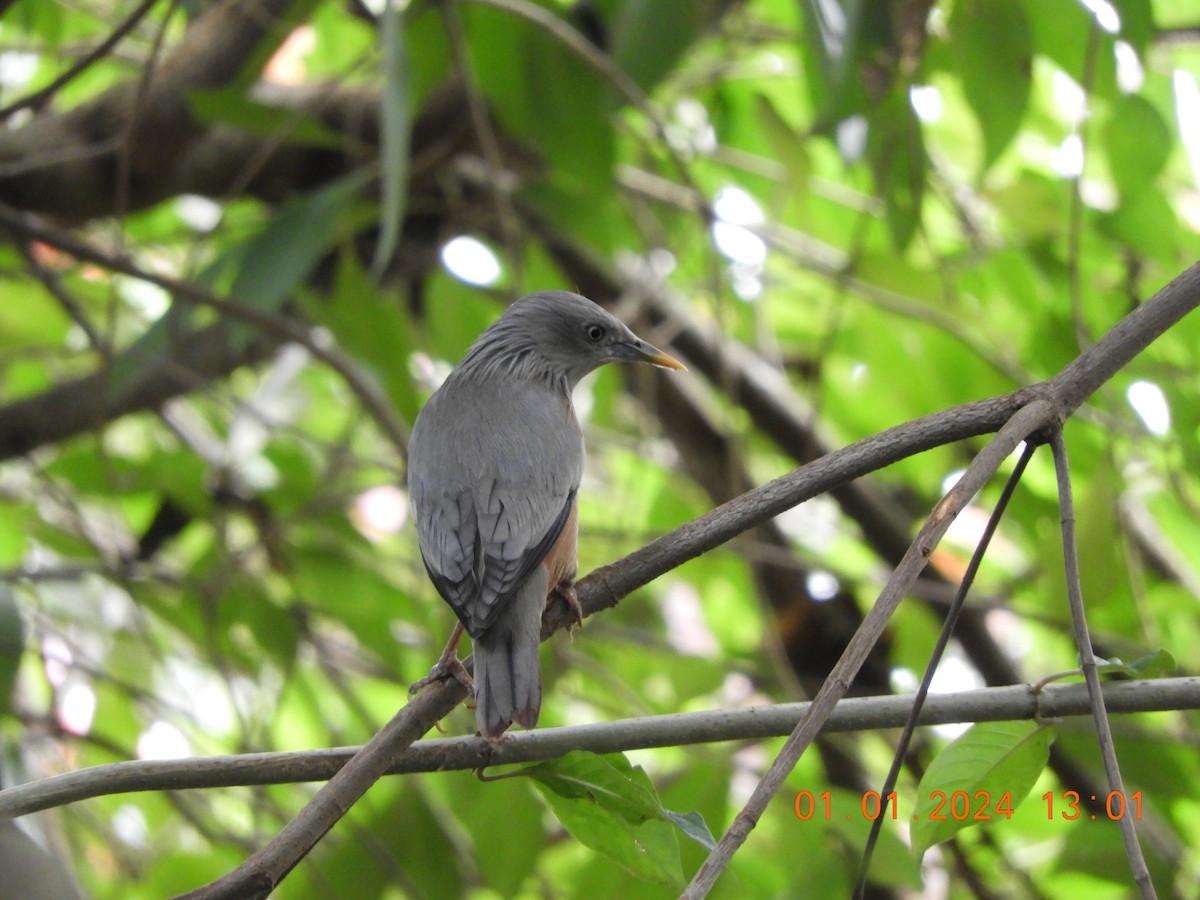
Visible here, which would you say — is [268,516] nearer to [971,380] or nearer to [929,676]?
[971,380]

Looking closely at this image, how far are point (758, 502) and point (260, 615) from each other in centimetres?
270

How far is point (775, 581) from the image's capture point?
17.6 ft

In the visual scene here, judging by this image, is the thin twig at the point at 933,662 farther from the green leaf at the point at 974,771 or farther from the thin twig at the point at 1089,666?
the green leaf at the point at 974,771

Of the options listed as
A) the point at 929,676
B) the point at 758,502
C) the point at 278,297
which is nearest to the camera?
the point at 929,676

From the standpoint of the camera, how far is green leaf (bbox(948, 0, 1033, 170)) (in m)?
3.32

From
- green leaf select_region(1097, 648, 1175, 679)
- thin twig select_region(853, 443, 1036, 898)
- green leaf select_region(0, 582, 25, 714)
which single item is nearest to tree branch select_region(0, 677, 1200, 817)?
green leaf select_region(1097, 648, 1175, 679)

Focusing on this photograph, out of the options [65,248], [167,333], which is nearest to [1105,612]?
[167,333]

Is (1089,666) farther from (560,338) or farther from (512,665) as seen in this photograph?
(560,338)

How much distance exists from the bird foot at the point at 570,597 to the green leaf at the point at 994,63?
1.63 m

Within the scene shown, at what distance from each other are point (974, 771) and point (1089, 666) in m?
0.41

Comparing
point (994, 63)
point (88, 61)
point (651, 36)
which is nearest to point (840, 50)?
point (994, 63)

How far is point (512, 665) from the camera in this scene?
2.56 metres

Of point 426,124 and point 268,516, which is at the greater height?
point 426,124

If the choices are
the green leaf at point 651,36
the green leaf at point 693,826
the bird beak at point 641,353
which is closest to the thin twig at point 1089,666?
A: the green leaf at point 693,826
